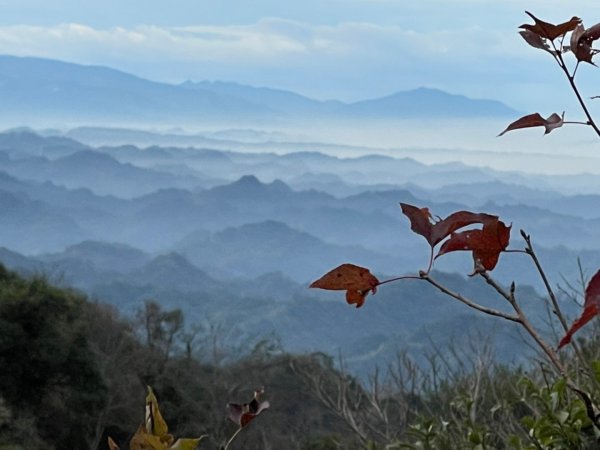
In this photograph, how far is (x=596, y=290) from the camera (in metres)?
0.82

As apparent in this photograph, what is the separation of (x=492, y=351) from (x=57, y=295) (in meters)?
11.8

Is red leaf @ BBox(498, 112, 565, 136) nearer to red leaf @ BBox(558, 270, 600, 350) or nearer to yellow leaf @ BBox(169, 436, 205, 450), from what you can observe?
red leaf @ BBox(558, 270, 600, 350)

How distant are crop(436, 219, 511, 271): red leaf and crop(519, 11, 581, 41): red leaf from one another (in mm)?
224

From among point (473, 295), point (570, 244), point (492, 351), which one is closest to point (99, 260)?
point (473, 295)

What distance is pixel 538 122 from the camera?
3.51ft

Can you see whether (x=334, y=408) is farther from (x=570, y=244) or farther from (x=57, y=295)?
(x=570, y=244)

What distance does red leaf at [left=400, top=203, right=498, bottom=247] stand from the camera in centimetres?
101

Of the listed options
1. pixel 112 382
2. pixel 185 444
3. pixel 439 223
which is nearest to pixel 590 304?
pixel 439 223

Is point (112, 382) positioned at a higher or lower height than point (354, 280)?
lower

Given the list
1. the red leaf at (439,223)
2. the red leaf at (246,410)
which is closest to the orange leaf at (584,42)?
the red leaf at (439,223)

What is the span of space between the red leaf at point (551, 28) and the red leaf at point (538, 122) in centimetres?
9

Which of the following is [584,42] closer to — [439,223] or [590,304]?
[439,223]

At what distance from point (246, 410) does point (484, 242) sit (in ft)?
1.04

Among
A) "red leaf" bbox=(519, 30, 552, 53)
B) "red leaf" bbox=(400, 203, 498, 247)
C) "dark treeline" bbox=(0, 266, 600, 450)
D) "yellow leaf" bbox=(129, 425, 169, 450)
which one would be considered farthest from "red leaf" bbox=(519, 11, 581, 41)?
"dark treeline" bbox=(0, 266, 600, 450)
